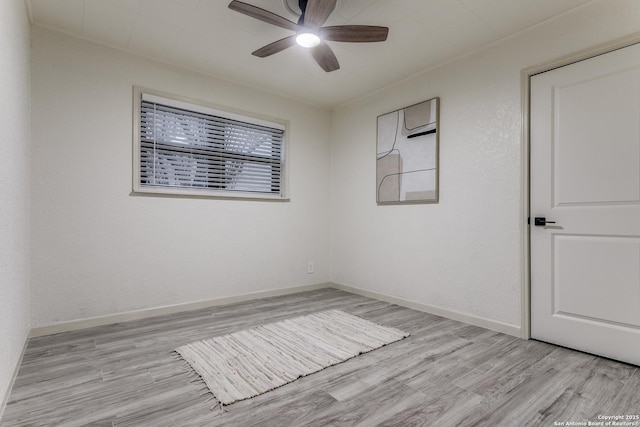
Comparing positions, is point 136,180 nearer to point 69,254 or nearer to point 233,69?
point 69,254

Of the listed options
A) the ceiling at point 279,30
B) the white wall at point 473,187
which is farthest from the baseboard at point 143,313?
the ceiling at point 279,30

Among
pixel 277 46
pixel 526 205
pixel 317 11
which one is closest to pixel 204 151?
pixel 277 46

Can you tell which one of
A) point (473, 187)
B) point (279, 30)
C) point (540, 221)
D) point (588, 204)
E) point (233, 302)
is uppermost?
point (279, 30)

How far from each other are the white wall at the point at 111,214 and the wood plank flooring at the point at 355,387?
434mm

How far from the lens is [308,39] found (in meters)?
2.30

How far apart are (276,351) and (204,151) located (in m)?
2.17

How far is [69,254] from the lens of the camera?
2.66 metres

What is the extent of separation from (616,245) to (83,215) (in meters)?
3.96

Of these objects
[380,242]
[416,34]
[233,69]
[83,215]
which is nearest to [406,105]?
[416,34]

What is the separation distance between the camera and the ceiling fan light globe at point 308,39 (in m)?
2.27

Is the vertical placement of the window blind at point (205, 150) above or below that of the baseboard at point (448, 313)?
above

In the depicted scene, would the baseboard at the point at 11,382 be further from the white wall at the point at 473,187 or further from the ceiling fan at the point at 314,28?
the white wall at the point at 473,187

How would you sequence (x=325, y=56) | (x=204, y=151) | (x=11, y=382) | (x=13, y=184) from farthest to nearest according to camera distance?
(x=204, y=151)
(x=325, y=56)
(x=13, y=184)
(x=11, y=382)

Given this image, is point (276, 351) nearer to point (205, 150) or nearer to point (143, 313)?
point (143, 313)
